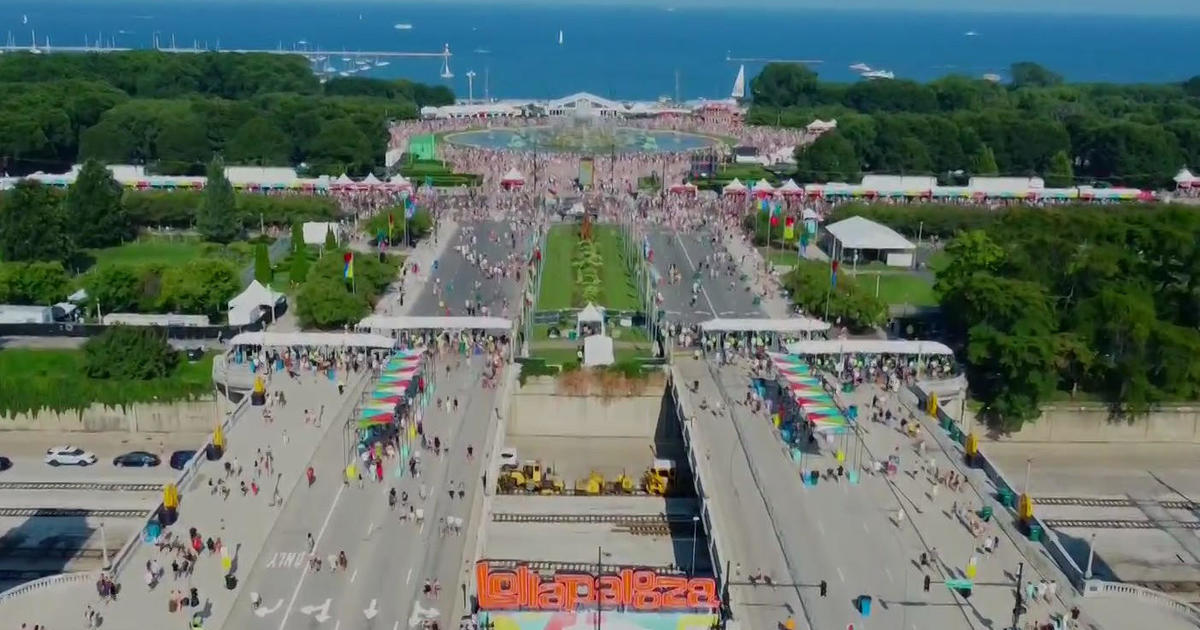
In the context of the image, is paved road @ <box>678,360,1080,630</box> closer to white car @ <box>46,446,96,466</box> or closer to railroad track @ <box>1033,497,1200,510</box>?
railroad track @ <box>1033,497,1200,510</box>

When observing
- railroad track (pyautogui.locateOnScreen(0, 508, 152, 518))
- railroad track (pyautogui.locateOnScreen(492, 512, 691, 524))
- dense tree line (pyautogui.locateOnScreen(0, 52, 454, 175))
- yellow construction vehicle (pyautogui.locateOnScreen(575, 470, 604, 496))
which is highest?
dense tree line (pyautogui.locateOnScreen(0, 52, 454, 175))

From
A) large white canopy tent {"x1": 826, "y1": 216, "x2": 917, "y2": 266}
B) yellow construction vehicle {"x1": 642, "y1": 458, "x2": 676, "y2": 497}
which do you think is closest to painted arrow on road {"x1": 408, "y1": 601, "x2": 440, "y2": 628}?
yellow construction vehicle {"x1": 642, "y1": 458, "x2": 676, "y2": 497}

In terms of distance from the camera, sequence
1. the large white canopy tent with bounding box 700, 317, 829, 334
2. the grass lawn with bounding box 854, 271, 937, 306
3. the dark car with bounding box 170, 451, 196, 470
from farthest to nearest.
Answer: the grass lawn with bounding box 854, 271, 937, 306, the large white canopy tent with bounding box 700, 317, 829, 334, the dark car with bounding box 170, 451, 196, 470

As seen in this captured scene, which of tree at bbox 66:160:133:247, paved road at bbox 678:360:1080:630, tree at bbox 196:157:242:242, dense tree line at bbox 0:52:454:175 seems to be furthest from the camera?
dense tree line at bbox 0:52:454:175

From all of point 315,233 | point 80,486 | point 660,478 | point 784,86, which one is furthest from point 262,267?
point 784,86

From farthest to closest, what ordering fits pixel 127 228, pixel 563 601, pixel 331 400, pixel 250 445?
pixel 127 228 → pixel 331 400 → pixel 250 445 → pixel 563 601

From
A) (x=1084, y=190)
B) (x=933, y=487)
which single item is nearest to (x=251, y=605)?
(x=933, y=487)

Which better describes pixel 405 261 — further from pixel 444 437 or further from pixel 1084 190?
pixel 1084 190
